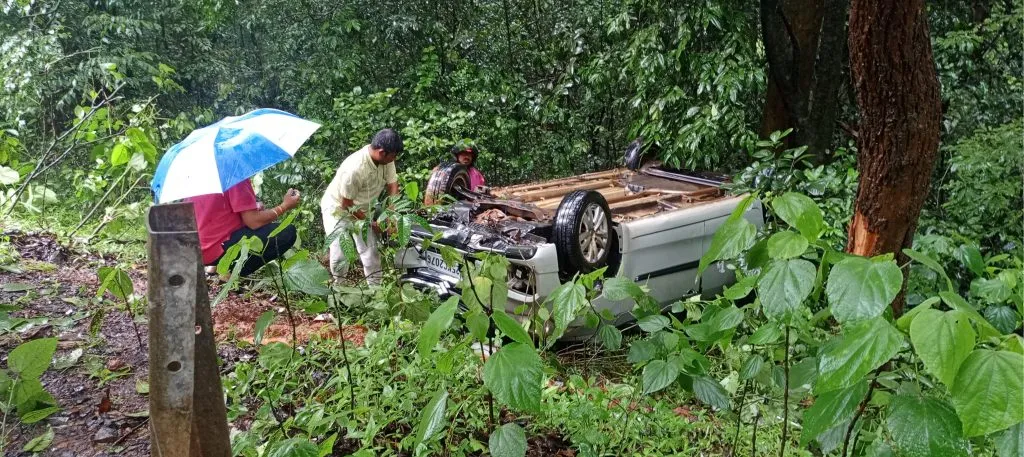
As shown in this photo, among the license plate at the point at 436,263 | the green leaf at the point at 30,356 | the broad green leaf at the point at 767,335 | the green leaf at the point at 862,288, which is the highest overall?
the green leaf at the point at 862,288

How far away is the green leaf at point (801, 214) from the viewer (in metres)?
1.60

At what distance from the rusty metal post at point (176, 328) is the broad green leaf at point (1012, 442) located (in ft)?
5.98

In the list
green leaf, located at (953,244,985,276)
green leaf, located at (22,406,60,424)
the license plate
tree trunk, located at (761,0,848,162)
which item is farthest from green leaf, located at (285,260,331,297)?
tree trunk, located at (761,0,848,162)

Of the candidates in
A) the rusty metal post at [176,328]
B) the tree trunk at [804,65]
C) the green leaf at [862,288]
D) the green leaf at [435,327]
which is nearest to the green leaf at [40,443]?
the rusty metal post at [176,328]

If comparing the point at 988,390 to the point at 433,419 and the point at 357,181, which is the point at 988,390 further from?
the point at 357,181

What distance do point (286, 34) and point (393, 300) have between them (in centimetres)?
681

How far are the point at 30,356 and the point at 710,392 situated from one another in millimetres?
2503

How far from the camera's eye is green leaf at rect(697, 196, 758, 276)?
1.74 metres

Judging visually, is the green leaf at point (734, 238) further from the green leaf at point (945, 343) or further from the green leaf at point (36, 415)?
the green leaf at point (36, 415)

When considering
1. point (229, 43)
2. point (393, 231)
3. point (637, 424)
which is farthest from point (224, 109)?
point (637, 424)

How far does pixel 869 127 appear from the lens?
344cm

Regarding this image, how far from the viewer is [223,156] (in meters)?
3.91

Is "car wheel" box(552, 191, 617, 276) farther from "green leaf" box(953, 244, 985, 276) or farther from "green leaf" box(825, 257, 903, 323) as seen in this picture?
"green leaf" box(825, 257, 903, 323)

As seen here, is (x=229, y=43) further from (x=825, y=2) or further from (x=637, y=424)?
(x=637, y=424)
